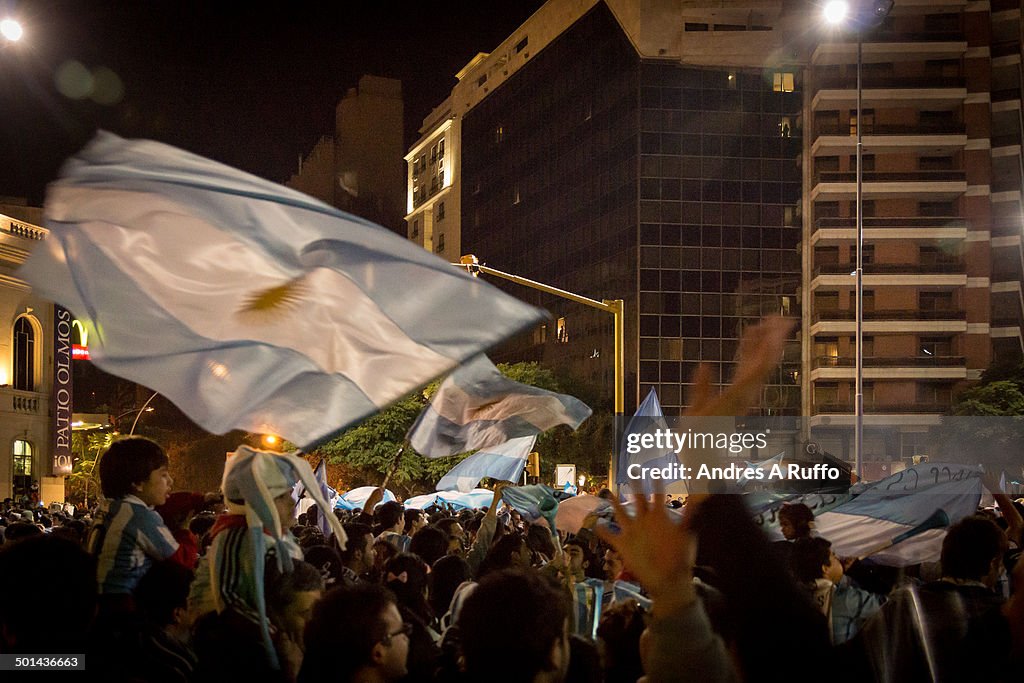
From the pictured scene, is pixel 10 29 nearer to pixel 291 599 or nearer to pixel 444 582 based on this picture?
pixel 444 582

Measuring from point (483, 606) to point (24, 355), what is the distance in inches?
1635

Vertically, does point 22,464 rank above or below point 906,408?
below

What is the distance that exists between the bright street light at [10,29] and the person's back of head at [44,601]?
10995 millimetres

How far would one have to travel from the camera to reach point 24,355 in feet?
133

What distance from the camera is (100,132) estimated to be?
484cm

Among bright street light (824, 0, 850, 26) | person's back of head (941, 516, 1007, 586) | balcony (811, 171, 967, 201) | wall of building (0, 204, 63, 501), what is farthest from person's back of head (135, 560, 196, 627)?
balcony (811, 171, 967, 201)

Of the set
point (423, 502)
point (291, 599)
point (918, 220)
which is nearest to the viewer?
point (291, 599)

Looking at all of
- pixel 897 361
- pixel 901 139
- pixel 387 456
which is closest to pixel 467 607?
pixel 387 456

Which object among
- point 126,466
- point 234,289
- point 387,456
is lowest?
point 387,456

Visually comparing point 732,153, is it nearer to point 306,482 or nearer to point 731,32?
point 731,32

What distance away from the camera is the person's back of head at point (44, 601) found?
3191 millimetres

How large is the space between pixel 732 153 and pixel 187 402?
6905cm

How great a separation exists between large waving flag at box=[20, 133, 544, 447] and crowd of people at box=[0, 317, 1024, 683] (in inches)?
15.9

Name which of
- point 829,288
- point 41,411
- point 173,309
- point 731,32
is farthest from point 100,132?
point 731,32
